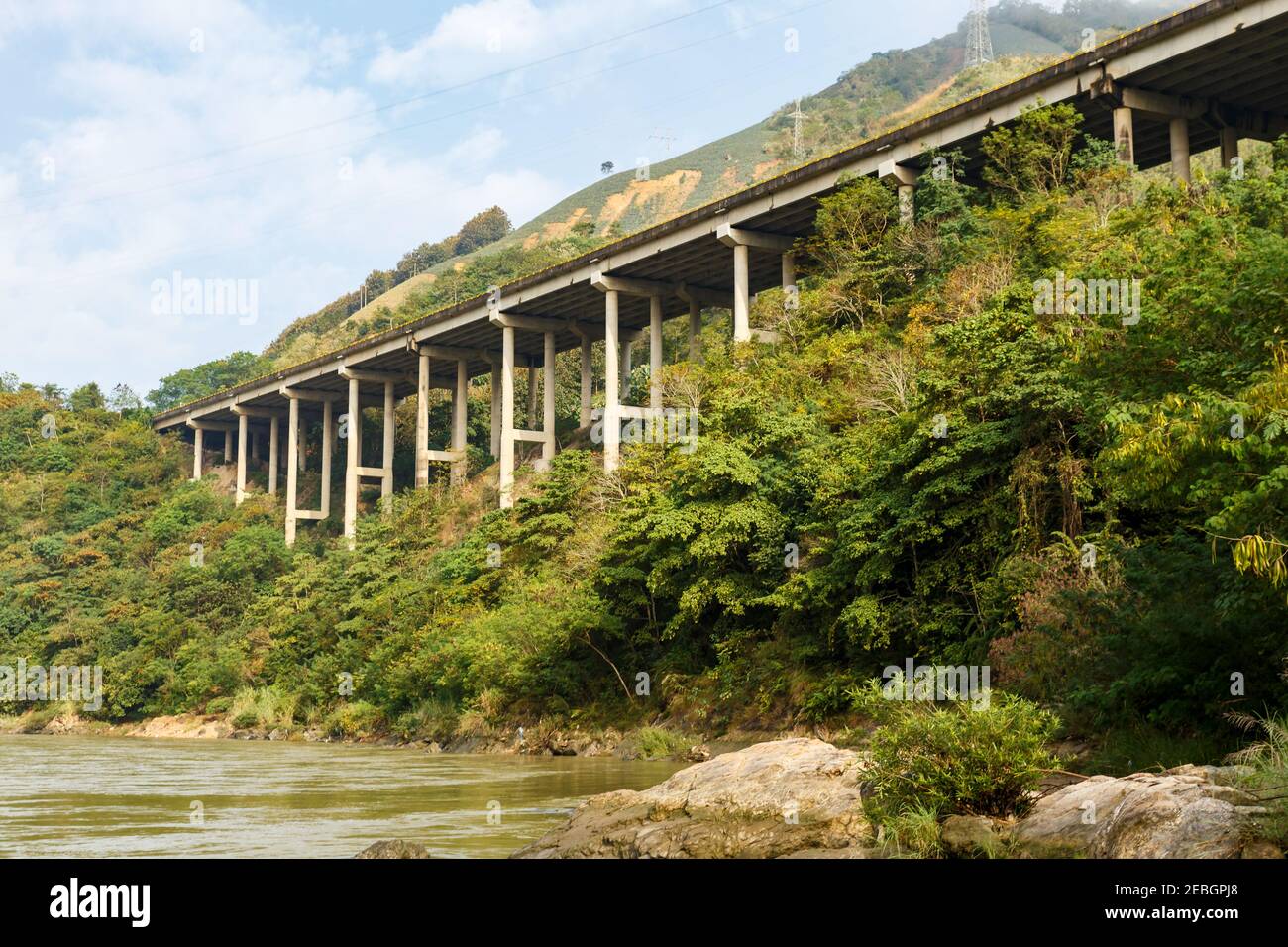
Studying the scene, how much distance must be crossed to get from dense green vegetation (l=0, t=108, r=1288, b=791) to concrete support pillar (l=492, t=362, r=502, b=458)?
691 cm

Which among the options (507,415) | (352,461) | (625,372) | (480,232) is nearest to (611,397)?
(507,415)

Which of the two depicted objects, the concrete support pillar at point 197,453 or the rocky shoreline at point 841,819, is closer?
the rocky shoreline at point 841,819

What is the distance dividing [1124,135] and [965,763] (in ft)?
89.0

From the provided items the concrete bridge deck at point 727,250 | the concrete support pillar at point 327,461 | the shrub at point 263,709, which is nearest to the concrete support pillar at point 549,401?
the concrete bridge deck at point 727,250

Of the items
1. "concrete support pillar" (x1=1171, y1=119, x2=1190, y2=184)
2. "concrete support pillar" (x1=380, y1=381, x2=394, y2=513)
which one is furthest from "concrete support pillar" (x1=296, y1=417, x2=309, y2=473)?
"concrete support pillar" (x1=1171, y1=119, x2=1190, y2=184)

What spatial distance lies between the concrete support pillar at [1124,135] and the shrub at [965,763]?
83.1 feet

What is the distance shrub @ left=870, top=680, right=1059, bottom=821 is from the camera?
12.8m

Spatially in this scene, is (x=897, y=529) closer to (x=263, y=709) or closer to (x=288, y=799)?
(x=288, y=799)

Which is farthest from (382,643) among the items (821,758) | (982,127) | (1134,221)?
(821,758)

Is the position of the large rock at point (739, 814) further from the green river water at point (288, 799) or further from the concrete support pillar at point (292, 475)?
the concrete support pillar at point (292, 475)

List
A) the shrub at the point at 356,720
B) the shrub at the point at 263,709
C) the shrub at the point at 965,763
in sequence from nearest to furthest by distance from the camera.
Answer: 1. the shrub at the point at 965,763
2. the shrub at the point at 356,720
3. the shrub at the point at 263,709

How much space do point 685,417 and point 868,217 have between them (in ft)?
27.7

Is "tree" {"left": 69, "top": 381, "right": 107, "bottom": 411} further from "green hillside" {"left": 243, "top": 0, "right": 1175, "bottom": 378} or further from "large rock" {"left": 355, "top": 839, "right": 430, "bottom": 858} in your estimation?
"large rock" {"left": 355, "top": 839, "right": 430, "bottom": 858}

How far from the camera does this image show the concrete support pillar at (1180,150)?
36.0 m
